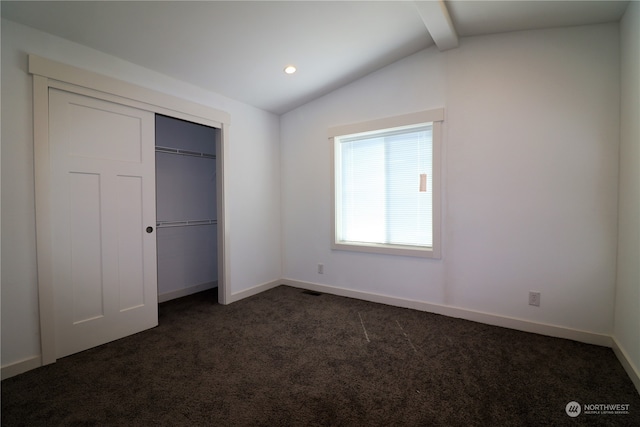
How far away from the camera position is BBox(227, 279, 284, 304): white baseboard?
371 centimetres

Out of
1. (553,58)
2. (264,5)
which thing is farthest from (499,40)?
(264,5)

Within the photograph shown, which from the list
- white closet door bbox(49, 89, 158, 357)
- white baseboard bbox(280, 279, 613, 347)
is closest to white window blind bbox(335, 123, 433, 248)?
white baseboard bbox(280, 279, 613, 347)

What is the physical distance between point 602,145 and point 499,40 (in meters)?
1.32

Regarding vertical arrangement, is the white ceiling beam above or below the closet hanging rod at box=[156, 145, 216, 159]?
above

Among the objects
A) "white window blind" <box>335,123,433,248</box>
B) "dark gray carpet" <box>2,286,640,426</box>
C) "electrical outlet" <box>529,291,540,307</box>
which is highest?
"white window blind" <box>335,123,433,248</box>

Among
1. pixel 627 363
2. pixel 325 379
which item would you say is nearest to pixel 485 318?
pixel 627 363

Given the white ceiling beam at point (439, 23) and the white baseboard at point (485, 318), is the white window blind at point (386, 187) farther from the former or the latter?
the white ceiling beam at point (439, 23)

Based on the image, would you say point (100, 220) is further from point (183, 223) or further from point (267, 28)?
point (267, 28)

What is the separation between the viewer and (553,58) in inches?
104

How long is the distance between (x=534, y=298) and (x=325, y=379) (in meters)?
2.09

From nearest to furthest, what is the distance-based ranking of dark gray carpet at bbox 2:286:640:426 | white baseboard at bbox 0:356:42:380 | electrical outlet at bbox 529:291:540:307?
dark gray carpet at bbox 2:286:640:426 < white baseboard at bbox 0:356:42:380 < electrical outlet at bbox 529:291:540:307

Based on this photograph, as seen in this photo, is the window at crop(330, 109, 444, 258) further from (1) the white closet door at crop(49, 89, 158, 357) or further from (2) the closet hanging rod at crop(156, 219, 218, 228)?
(1) the white closet door at crop(49, 89, 158, 357)

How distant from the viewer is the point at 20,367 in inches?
84.0

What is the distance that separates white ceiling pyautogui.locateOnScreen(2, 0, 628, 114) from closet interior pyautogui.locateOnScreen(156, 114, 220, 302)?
105cm
